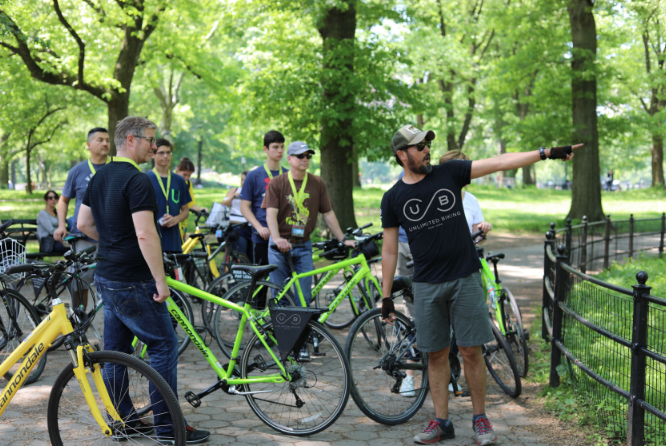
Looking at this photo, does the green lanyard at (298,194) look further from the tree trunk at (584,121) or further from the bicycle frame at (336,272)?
the tree trunk at (584,121)

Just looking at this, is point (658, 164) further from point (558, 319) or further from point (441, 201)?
point (441, 201)

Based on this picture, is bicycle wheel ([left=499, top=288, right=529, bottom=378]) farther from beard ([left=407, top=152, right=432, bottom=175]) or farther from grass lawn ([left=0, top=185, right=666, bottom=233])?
grass lawn ([left=0, top=185, right=666, bottom=233])

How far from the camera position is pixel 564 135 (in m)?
18.7

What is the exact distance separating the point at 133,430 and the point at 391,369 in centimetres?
185

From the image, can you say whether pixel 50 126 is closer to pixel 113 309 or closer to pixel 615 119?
pixel 615 119

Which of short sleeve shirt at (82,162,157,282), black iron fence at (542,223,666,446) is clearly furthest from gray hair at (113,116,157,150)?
black iron fence at (542,223,666,446)

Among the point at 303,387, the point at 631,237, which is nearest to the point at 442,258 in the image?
the point at 303,387

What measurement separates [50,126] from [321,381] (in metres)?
34.6

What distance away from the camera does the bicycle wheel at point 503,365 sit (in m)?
5.05

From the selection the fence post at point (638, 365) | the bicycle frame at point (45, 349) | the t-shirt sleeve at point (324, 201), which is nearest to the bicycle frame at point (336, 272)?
the t-shirt sleeve at point (324, 201)

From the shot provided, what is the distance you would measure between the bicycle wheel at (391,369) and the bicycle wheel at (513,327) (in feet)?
4.04

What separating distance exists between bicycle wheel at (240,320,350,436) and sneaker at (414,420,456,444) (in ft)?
1.83

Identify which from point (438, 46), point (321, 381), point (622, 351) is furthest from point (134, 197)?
point (438, 46)

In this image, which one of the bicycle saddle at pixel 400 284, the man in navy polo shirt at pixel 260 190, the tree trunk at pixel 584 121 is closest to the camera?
the bicycle saddle at pixel 400 284
